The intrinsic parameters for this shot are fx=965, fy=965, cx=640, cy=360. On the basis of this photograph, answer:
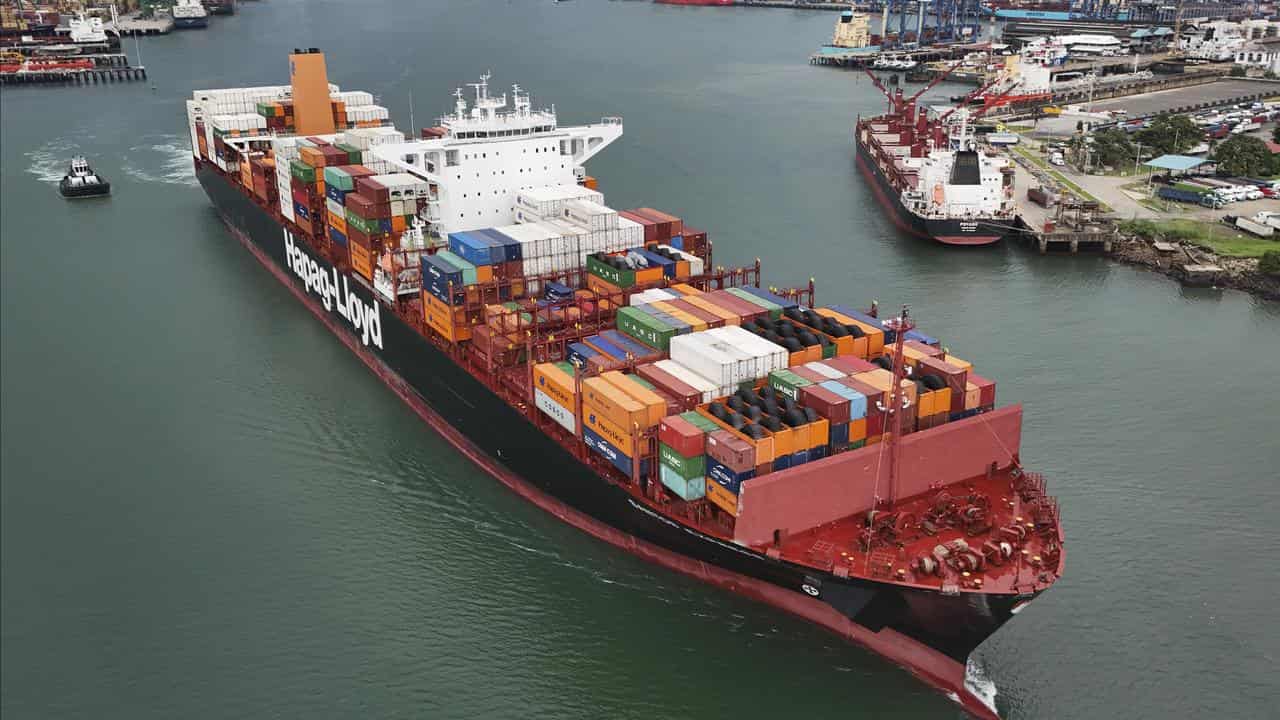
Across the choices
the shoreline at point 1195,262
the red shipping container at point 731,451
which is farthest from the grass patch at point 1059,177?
the red shipping container at point 731,451

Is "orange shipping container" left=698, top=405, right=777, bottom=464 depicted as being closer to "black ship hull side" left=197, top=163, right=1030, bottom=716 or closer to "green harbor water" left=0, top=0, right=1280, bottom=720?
"black ship hull side" left=197, top=163, right=1030, bottom=716

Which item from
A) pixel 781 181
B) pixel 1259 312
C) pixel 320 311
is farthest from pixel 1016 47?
pixel 320 311

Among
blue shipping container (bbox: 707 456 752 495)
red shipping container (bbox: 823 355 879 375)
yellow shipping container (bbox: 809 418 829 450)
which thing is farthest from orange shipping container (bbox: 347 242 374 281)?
yellow shipping container (bbox: 809 418 829 450)

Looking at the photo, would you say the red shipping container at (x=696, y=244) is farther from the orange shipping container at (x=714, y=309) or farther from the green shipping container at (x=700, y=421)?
the green shipping container at (x=700, y=421)

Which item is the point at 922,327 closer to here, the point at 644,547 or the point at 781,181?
the point at 644,547

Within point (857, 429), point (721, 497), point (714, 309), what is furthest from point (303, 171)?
point (857, 429)

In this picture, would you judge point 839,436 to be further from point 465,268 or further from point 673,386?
point 465,268
